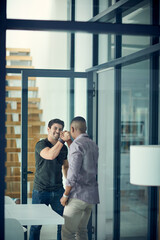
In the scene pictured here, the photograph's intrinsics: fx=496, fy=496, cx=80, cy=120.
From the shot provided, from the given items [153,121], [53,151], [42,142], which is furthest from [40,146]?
[153,121]

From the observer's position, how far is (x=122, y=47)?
4535 millimetres

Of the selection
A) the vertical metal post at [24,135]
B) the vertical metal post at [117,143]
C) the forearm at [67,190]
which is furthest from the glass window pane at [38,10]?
the forearm at [67,190]

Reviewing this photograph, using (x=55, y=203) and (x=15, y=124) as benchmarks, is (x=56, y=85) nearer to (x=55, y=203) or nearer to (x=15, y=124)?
(x=15, y=124)

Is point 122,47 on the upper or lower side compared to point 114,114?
upper

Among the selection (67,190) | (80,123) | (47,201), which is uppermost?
(80,123)

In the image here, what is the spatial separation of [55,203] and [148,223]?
2.79 feet

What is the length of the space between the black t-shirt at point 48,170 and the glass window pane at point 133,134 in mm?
597

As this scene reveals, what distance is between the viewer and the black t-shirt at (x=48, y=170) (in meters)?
4.39

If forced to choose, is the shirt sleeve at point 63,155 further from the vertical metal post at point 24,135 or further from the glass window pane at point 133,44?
the glass window pane at point 133,44

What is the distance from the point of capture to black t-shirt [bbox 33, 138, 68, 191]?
4.39 m

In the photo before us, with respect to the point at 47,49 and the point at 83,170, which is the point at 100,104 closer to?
the point at 47,49

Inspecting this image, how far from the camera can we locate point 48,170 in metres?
4.47

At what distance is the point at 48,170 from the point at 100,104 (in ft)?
2.75

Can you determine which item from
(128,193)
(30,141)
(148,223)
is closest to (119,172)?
(128,193)
